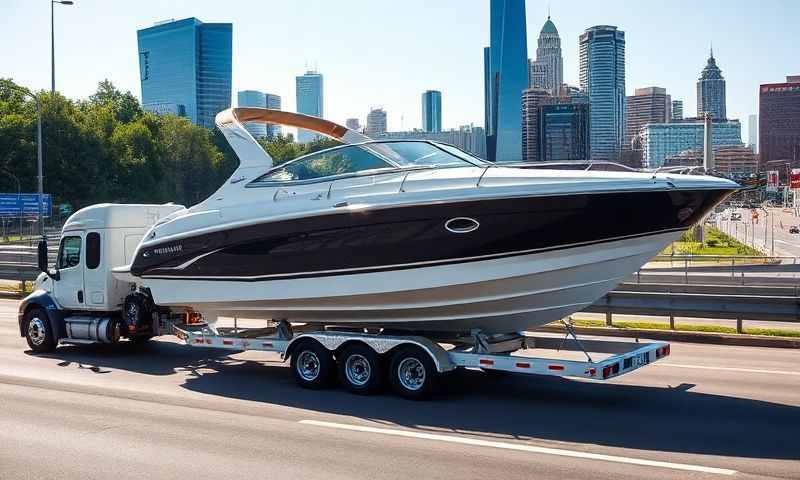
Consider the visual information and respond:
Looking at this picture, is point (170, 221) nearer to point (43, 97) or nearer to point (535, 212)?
point (535, 212)

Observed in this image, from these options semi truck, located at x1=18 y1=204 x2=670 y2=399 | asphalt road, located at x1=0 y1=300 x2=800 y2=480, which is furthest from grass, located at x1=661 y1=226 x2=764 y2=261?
asphalt road, located at x1=0 y1=300 x2=800 y2=480

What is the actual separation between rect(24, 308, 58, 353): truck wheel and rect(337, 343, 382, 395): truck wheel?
629 centimetres

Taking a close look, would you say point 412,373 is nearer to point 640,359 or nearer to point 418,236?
point 418,236

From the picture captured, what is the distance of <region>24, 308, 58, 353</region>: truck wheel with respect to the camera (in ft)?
46.9

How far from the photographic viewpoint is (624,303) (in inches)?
606

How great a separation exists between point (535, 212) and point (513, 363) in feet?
5.87

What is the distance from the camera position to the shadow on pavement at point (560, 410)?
8.12 m

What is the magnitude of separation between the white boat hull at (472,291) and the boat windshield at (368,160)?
4.88ft

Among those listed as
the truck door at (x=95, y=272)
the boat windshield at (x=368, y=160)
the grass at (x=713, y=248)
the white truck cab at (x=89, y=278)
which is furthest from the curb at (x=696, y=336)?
the grass at (x=713, y=248)

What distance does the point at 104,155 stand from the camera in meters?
70.8

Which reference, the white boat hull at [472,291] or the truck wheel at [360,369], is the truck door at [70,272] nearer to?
the white boat hull at [472,291]

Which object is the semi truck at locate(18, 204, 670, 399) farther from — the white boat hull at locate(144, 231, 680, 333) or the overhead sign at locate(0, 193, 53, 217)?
the overhead sign at locate(0, 193, 53, 217)

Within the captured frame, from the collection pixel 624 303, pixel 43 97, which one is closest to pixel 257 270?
pixel 624 303

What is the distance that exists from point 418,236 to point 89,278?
279 inches
